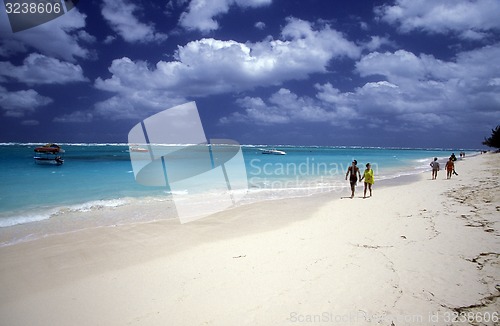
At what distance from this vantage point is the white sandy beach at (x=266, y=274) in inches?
153

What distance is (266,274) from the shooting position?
200 inches

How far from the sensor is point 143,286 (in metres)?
4.95

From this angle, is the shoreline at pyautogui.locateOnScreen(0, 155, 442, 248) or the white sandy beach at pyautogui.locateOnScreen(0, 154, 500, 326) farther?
the shoreline at pyautogui.locateOnScreen(0, 155, 442, 248)

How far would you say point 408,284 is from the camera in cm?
440

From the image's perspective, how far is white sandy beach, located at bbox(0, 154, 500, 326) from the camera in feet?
12.7

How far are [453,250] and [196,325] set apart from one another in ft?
18.9

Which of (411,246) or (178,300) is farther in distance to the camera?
(411,246)

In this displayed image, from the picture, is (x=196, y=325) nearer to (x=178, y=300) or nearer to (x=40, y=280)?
(x=178, y=300)

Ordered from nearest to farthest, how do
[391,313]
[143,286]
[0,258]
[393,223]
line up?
[391,313] → [143,286] → [0,258] → [393,223]

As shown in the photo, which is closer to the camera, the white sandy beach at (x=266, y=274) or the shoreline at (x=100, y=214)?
the white sandy beach at (x=266, y=274)

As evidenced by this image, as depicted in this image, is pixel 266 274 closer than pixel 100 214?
Yes

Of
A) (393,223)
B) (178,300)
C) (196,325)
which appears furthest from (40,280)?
(393,223)

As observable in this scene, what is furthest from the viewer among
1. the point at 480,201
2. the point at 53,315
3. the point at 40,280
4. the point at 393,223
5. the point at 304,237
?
the point at 480,201

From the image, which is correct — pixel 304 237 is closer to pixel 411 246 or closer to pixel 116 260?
pixel 411 246
